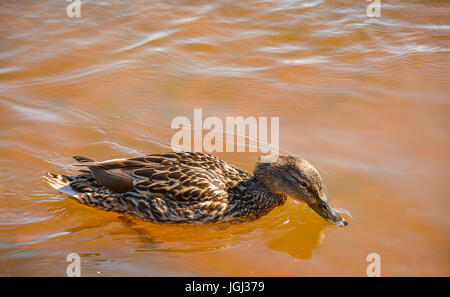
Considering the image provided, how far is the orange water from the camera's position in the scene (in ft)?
18.2

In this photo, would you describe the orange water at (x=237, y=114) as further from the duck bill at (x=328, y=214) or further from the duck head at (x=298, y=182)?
the duck head at (x=298, y=182)

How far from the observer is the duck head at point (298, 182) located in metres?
5.76

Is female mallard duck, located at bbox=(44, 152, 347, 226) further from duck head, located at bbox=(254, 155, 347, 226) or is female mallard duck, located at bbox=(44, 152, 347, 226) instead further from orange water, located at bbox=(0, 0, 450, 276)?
orange water, located at bbox=(0, 0, 450, 276)

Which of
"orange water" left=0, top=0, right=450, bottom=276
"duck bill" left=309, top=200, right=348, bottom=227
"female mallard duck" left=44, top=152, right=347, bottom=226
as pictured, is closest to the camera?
"orange water" left=0, top=0, right=450, bottom=276

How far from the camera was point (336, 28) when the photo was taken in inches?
414

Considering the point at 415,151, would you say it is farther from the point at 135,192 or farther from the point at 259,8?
the point at 259,8

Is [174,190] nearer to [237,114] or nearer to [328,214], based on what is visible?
[328,214]

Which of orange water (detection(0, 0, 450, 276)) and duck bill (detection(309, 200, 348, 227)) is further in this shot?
duck bill (detection(309, 200, 348, 227))

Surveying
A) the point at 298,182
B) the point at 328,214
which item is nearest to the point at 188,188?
the point at 298,182

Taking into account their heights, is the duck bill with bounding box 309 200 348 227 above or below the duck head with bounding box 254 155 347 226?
below

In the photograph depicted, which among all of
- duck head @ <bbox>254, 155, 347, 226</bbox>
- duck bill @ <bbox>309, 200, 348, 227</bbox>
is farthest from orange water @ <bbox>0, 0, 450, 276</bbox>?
duck head @ <bbox>254, 155, 347, 226</bbox>

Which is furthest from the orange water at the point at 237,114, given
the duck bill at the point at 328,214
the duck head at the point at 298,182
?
the duck head at the point at 298,182

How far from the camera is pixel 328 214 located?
5742 millimetres

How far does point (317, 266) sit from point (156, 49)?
616 centimetres
